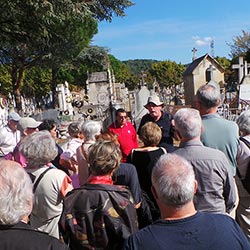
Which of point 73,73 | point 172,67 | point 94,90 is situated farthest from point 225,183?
point 172,67

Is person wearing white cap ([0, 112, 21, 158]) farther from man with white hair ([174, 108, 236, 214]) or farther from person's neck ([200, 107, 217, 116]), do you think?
man with white hair ([174, 108, 236, 214])

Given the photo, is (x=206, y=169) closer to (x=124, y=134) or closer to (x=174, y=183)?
(x=174, y=183)

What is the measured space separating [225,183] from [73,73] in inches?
2577

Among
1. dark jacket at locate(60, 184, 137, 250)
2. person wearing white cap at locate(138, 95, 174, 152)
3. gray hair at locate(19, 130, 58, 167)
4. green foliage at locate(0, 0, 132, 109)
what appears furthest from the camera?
green foliage at locate(0, 0, 132, 109)

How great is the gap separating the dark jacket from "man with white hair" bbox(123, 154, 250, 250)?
69cm

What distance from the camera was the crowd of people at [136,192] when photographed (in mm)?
1924

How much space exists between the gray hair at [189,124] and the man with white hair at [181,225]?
1.08 meters

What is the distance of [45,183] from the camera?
3014mm

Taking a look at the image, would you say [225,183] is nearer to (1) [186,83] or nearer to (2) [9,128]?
(2) [9,128]

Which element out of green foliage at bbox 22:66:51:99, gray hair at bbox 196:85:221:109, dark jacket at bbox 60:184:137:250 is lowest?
dark jacket at bbox 60:184:137:250

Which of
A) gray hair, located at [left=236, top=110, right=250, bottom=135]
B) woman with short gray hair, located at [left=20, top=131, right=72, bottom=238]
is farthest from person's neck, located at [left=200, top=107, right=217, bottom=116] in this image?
woman with short gray hair, located at [left=20, top=131, right=72, bottom=238]

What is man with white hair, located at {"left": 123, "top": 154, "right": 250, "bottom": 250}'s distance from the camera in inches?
73.6

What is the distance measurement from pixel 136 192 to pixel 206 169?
0.69 metres

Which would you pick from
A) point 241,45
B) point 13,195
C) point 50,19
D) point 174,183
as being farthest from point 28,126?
point 241,45
